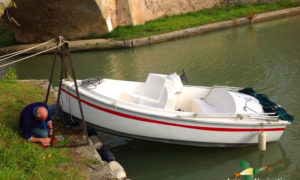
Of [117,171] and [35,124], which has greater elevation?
[35,124]

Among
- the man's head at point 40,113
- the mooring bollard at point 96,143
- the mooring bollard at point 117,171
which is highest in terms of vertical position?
the man's head at point 40,113

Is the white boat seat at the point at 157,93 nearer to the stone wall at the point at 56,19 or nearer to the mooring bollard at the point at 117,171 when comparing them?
the mooring bollard at the point at 117,171

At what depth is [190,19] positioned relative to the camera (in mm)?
18812

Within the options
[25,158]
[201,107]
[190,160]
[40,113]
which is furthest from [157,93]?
[25,158]

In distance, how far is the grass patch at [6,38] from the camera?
18734mm

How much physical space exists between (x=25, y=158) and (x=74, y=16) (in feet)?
43.8

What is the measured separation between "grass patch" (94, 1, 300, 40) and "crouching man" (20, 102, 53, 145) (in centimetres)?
1119

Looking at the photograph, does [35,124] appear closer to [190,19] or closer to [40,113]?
[40,113]

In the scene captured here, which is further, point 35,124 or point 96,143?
point 96,143

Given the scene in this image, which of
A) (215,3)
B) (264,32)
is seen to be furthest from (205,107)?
(215,3)

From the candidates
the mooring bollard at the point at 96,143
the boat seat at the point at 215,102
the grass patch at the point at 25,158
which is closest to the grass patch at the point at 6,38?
the grass patch at the point at 25,158

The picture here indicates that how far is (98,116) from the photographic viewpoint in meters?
5.46

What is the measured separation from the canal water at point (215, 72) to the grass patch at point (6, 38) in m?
4.80

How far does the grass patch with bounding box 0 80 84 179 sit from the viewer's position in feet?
13.8
